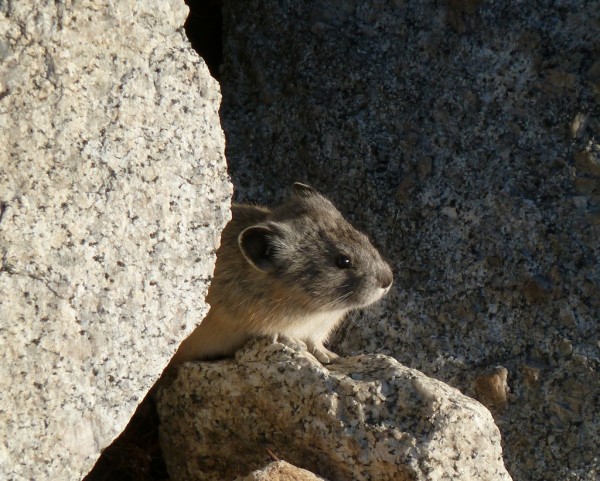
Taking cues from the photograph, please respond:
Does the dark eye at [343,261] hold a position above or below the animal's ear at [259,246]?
above

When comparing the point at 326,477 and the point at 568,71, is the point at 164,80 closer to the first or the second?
the point at 326,477

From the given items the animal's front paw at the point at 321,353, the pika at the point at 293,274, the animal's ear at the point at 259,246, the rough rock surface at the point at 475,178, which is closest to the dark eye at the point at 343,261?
the pika at the point at 293,274

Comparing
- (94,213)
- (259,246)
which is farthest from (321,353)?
(94,213)

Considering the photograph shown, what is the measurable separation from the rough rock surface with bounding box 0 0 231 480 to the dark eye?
205 cm

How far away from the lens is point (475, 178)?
602 centimetres

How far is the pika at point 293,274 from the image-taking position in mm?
6191

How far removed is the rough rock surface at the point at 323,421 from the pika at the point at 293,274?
1.45ft

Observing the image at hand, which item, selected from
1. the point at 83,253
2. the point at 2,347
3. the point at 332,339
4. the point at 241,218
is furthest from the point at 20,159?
the point at 332,339

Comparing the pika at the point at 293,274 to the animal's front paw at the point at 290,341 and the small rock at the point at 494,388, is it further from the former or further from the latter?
the small rock at the point at 494,388

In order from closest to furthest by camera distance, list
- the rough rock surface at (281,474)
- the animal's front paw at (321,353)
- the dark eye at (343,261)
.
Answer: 1. the rough rock surface at (281,474)
2. the animal's front paw at (321,353)
3. the dark eye at (343,261)

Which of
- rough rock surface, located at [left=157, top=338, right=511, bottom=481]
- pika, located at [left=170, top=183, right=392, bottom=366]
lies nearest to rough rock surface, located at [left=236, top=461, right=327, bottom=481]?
rough rock surface, located at [left=157, top=338, right=511, bottom=481]

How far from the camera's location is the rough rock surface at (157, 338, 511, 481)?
468 cm

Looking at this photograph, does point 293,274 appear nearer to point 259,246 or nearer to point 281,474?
point 259,246

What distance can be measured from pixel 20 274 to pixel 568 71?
3835 mm
